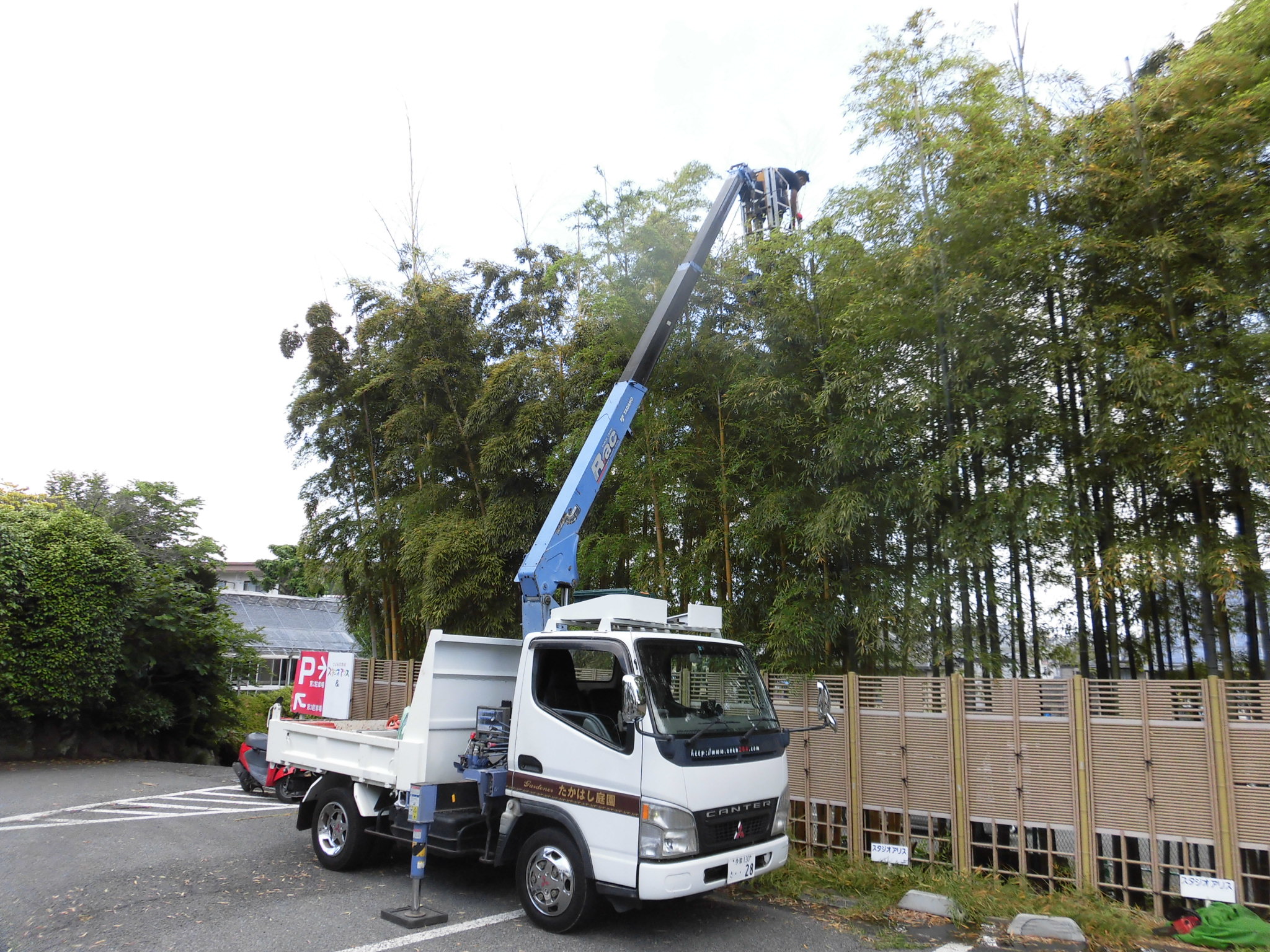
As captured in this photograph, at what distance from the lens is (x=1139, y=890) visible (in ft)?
15.8

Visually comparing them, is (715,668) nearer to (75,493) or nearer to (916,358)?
(916,358)

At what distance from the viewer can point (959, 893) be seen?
16.3 ft

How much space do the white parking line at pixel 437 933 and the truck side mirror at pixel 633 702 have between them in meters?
1.59

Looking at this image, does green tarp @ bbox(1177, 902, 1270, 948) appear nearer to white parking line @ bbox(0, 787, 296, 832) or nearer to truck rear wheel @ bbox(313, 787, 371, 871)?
truck rear wheel @ bbox(313, 787, 371, 871)

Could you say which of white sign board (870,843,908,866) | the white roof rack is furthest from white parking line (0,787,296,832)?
white sign board (870,843,908,866)

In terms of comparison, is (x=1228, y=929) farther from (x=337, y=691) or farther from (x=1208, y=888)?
(x=337, y=691)

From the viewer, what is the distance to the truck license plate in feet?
14.2

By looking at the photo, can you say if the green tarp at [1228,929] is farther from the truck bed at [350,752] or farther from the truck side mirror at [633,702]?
the truck bed at [350,752]

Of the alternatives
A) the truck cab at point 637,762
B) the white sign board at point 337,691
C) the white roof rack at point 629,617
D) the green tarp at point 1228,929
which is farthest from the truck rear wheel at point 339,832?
the green tarp at point 1228,929

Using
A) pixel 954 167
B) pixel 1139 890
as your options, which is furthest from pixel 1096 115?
pixel 1139 890

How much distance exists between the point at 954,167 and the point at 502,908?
20.1 ft

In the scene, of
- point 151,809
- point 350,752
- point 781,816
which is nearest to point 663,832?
point 781,816

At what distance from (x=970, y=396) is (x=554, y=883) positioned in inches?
169

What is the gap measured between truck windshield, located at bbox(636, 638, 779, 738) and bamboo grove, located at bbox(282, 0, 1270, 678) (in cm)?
138
